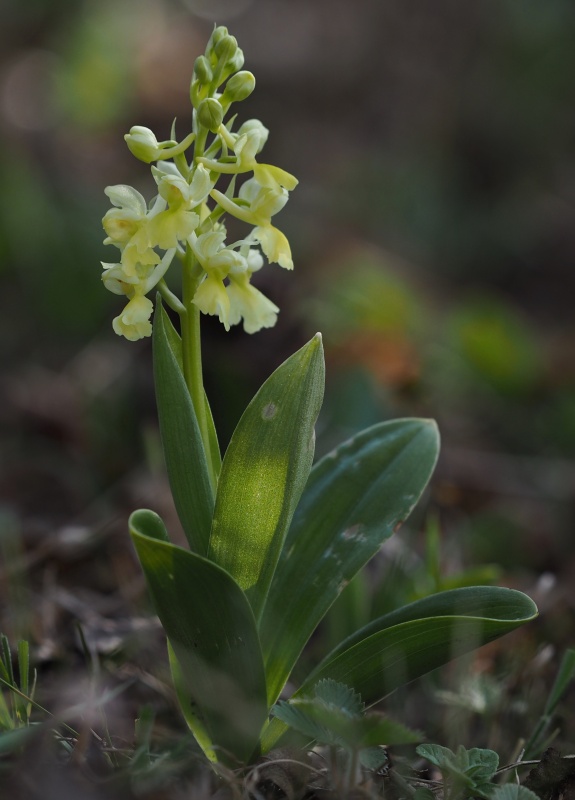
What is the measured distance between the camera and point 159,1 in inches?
281

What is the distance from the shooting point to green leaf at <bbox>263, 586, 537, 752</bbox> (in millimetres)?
1134

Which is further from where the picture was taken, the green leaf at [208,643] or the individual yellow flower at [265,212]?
the individual yellow flower at [265,212]

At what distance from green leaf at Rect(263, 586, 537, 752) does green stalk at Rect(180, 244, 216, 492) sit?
339 millimetres

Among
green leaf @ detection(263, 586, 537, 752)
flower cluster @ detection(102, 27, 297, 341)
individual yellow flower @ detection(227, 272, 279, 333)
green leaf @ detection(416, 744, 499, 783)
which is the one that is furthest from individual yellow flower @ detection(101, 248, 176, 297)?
green leaf @ detection(416, 744, 499, 783)

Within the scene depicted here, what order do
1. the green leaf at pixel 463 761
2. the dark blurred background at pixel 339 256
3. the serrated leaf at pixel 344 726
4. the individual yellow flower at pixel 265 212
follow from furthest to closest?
the dark blurred background at pixel 339 256 < the individual yellow flower at pixel 265 212 < the green leaf at pixel 463 761 < the serrated leaf at pixel 344 726

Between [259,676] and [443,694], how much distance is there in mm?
491

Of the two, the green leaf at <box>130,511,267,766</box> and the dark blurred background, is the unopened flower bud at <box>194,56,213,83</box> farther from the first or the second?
the dark blurred background

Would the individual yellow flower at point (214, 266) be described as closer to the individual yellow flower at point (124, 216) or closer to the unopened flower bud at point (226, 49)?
the individual yellow flower at point (124, 216)

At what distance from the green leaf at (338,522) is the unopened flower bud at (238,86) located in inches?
24.1

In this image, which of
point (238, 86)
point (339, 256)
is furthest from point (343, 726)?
point (339, 256)

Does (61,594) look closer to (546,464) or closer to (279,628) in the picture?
(279,628)

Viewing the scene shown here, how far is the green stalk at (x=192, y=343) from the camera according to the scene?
1231 mm

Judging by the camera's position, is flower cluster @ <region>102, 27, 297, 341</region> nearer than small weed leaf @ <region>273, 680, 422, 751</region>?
No

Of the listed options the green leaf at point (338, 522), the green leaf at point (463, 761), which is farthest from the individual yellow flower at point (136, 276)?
the green leaf at point (463, 761)
